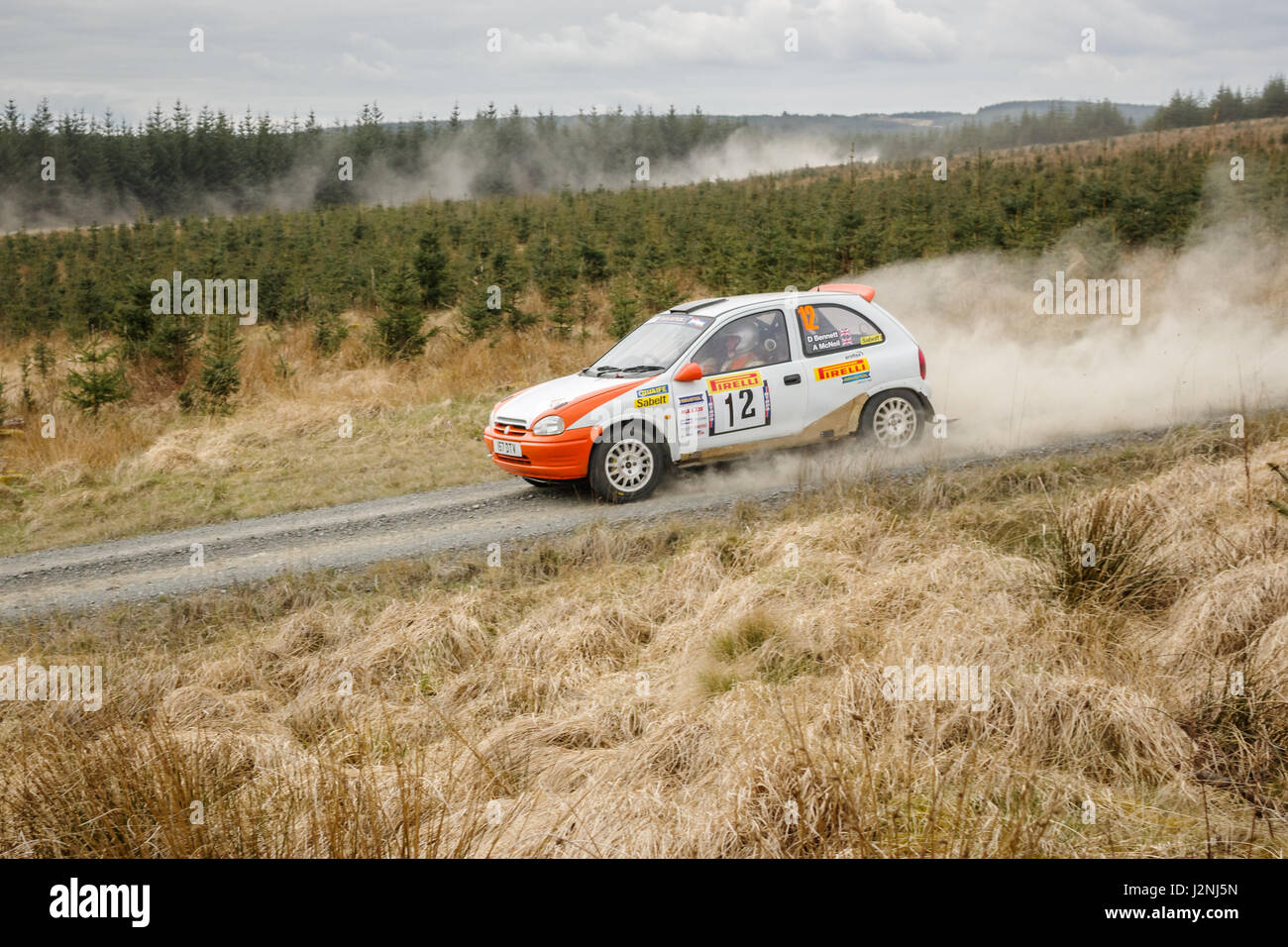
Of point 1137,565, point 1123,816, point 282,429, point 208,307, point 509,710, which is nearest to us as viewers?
point 1123,816

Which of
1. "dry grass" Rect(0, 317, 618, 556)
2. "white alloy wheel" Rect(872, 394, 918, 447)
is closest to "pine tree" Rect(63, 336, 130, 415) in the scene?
"dry grass" Rect(0, 317, 618, 556)

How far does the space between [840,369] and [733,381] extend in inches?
49.2

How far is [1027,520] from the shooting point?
7.39m

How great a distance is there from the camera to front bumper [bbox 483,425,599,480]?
912 centimetres

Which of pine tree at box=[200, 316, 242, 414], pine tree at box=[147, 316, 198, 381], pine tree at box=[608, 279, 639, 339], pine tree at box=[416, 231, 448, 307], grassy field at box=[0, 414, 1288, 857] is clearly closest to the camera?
grassy field at box=[0, 414, 1288, 857]

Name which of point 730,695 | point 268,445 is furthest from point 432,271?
point 730,695

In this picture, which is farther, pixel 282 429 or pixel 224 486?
pixel 282 429

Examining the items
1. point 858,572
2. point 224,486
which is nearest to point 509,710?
point 858,572

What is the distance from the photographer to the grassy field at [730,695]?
3385 millimetres

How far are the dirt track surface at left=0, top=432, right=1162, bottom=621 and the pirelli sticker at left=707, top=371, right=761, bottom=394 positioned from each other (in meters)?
1.02

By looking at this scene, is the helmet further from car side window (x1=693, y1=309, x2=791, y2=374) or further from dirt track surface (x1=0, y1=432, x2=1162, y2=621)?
dirt track surface (x1=0, y1=432, x2=1162, y2=621)

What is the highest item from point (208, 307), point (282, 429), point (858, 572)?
point (208, 307)

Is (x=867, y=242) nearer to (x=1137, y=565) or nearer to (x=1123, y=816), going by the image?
(x=1137, y=565)

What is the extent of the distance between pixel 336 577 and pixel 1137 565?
5.94 m
